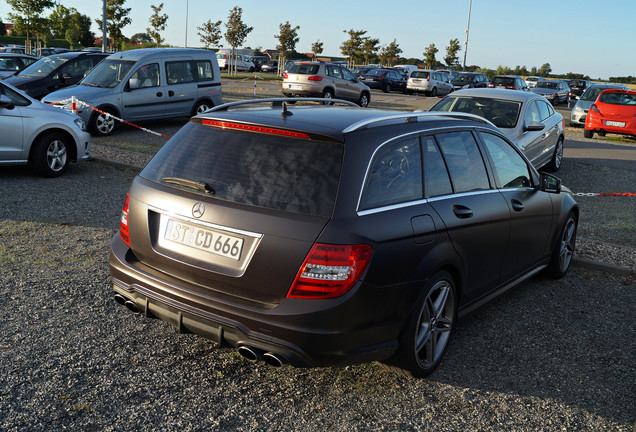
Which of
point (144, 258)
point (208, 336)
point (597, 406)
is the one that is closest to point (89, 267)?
point (144, 258)

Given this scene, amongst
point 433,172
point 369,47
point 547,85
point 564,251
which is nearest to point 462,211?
A: point 433,172

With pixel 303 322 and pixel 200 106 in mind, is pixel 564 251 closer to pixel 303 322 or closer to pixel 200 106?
pixel 303 322

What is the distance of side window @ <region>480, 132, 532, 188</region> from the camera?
484 centimetres

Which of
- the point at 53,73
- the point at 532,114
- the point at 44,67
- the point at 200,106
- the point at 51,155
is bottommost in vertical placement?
the point at 51,155

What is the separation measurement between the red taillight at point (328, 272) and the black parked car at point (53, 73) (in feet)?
53.3

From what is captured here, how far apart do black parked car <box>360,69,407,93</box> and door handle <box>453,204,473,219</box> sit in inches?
1374

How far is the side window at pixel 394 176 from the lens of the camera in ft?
11.5

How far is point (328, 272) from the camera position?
10.6 ft

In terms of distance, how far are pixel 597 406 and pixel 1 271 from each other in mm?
4903

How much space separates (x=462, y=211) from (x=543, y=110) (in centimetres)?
850

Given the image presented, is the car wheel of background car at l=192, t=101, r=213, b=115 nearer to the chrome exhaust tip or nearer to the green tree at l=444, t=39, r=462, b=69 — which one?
the chrome exhaust tip

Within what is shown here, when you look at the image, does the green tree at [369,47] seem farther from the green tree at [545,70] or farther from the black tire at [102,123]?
the black tire at [102,123]

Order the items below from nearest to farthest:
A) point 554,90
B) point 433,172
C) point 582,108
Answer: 1. point 433,172
2. point 582,108
3. point 554,90

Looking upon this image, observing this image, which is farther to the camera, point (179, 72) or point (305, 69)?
point (305, 69)
